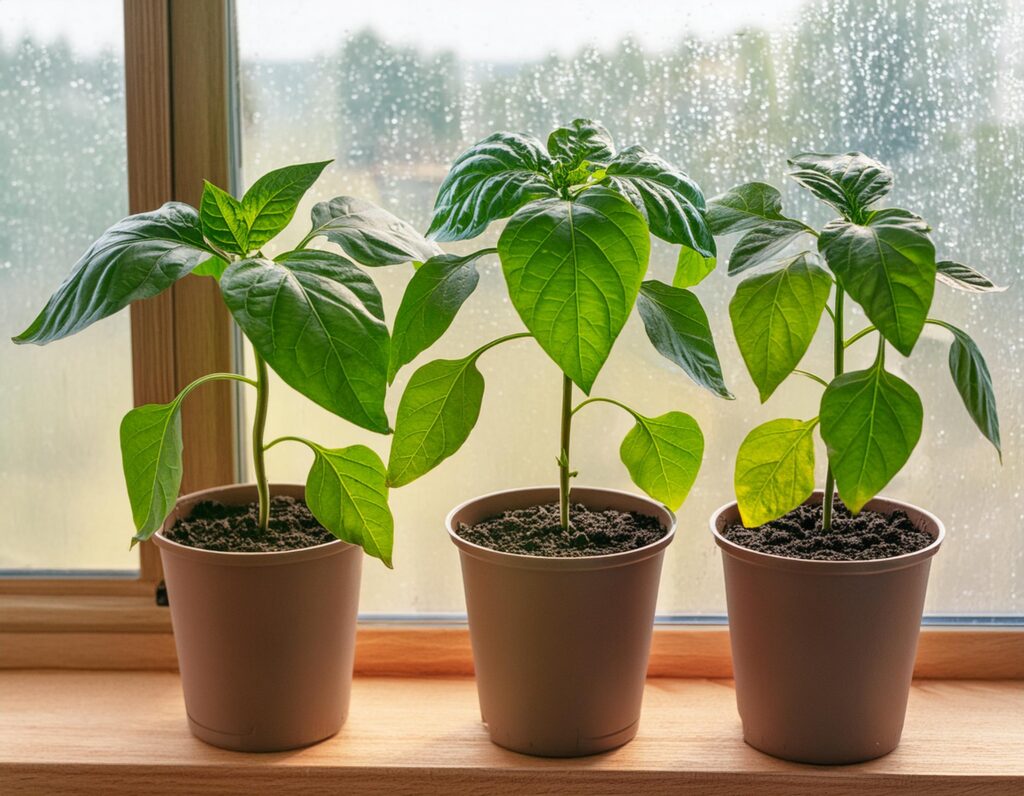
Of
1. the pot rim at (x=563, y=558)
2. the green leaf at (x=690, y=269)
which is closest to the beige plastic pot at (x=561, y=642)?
the pot rim at (x=563, y=558)

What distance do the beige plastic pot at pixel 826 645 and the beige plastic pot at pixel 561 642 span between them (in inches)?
3.4

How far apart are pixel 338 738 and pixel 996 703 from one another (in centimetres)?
66

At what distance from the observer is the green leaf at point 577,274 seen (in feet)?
2.32

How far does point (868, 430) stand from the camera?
0.79 m

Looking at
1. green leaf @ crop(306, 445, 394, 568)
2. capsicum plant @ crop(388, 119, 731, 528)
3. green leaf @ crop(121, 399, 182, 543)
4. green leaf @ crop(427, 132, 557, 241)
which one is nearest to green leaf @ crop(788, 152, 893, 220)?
capsicum plant @ crop(388, 119, 731, 528)

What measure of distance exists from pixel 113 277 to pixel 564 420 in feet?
1.29

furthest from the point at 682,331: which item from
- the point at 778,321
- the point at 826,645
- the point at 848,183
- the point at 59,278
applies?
the point at 59,278

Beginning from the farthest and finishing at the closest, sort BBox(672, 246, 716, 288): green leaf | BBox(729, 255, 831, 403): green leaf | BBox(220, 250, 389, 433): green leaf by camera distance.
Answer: BBox(672, 246, 716, 288): green leaf → BBox(729, 255, 831, 403): green leaf → BBox(220, 250, 389, 433): green leaf

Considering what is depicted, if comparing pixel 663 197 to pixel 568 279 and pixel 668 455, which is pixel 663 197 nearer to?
pixel 568 279

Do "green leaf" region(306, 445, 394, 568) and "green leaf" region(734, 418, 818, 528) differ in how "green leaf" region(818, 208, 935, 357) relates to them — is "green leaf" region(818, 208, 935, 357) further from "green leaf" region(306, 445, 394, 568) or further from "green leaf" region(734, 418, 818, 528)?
"green leaf" region(306, 445, 394, 568)

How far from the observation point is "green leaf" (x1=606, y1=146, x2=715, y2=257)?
2.60 feet

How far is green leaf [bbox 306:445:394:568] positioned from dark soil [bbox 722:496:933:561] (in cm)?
31

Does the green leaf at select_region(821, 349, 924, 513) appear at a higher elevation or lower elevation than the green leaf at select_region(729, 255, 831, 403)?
lower

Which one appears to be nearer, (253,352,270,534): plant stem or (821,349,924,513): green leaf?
(821,349,924,513): green leaf
